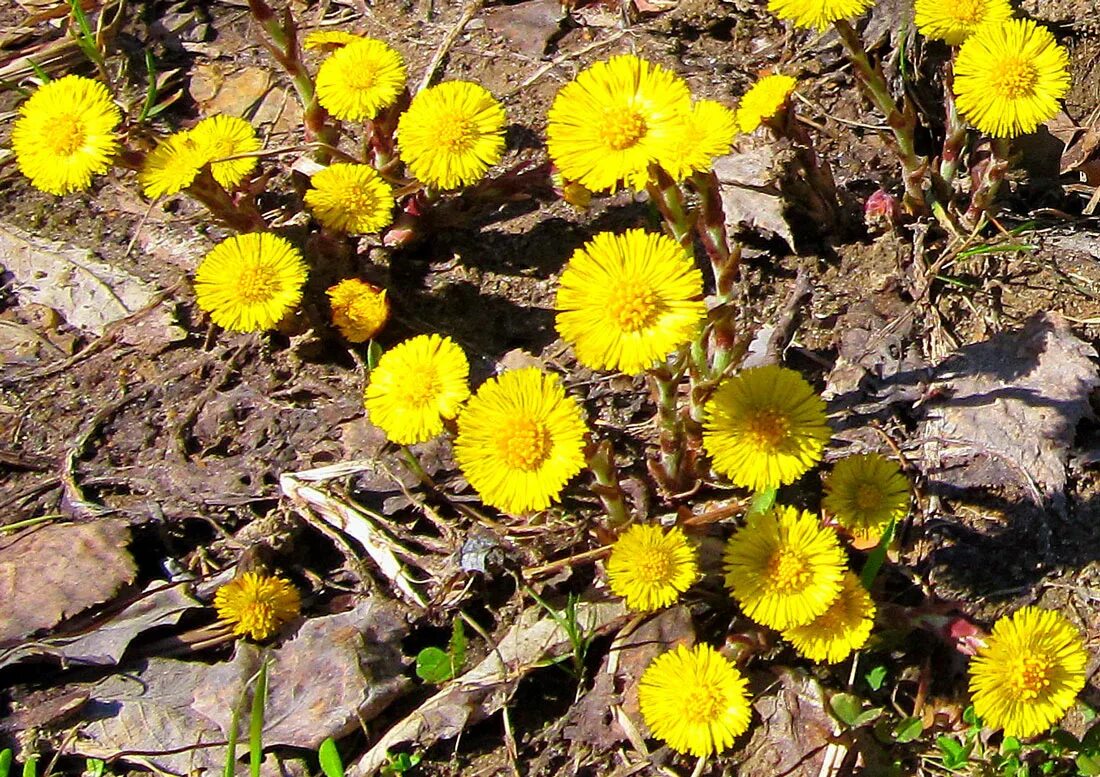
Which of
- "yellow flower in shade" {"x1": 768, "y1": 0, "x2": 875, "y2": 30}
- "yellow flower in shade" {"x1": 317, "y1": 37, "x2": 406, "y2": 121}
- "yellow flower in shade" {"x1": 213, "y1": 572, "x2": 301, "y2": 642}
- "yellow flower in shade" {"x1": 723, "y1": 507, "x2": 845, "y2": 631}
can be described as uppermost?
"yellow flower in shade" {"x1": 768, "y1": 0, "x2": 875, "y2": 30}

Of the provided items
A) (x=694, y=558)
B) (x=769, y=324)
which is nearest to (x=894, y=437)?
(x=769, y=324)

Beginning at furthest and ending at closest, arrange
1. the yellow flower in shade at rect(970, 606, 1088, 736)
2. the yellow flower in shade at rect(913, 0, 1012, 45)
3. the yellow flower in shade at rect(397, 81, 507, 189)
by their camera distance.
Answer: the yellow flower in shade at rect(397, 81, 507, 189), the yellow flower in shade at rect(913, 0, 1012, 45), the yellow flower in shade at rect(970, 606, 1088, 736)

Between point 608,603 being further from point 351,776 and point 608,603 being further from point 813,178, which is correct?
point 813,178

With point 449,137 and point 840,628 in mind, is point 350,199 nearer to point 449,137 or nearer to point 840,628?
point 449,137

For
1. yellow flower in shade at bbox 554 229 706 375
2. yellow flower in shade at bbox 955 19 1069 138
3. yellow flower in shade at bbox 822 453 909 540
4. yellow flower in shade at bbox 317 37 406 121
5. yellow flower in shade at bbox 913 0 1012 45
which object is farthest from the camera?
yellow flower in shade at bbox 317 37 406 121

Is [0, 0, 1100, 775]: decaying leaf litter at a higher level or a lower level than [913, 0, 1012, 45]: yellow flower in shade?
lower

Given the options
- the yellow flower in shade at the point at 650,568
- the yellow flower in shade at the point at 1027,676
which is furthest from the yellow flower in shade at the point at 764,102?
the yellow flower in shade at the point at 1027,676

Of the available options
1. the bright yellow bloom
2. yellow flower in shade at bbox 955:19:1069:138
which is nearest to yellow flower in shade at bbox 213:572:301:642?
the bright yellow bloom

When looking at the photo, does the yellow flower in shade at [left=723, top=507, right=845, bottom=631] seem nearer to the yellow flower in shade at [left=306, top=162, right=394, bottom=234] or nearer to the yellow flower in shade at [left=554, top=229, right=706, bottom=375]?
the yellow flower in shade at [left=554, top=229, right=706, bottom=375]
